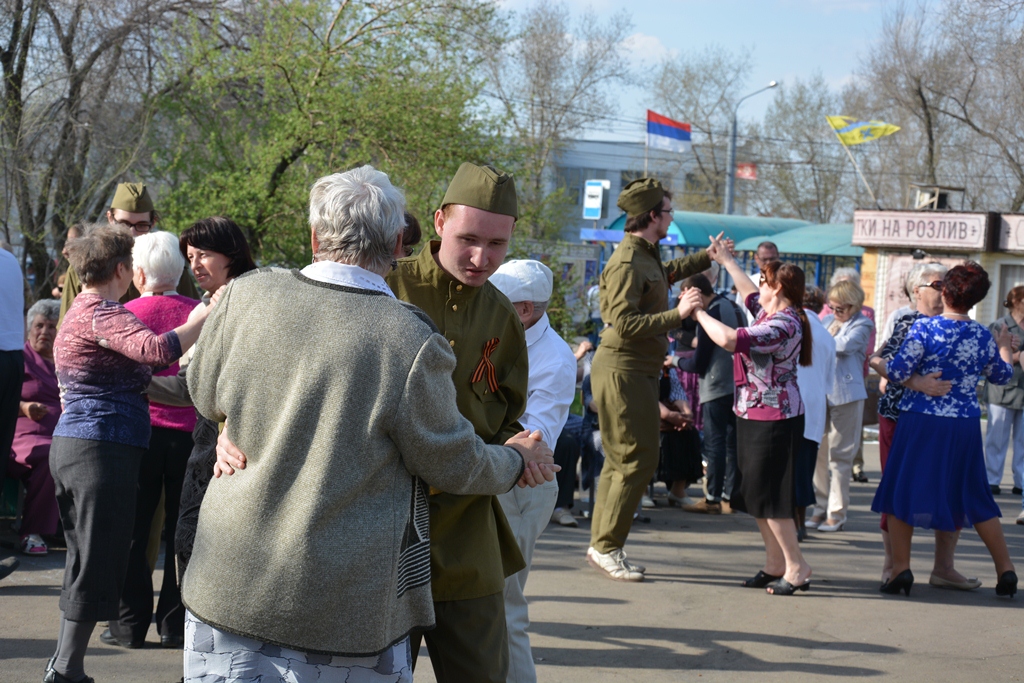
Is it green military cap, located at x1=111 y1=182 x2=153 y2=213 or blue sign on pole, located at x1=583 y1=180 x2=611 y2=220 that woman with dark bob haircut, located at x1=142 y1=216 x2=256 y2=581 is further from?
blue sign on pole, located at x1=583 y1=180 x2=611 y2=220

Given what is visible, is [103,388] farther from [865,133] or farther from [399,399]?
[865,133]

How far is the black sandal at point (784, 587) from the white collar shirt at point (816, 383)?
1355 mm

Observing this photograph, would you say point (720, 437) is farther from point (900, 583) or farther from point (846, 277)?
point (900, 583)

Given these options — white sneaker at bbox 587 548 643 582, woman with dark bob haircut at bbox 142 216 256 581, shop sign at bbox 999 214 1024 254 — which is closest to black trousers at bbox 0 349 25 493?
woman with dark bob haircut at bbox 142 216 256 581

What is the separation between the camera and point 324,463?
2.09 m

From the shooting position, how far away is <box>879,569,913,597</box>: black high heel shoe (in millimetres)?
5797

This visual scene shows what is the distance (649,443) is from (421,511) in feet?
12.2

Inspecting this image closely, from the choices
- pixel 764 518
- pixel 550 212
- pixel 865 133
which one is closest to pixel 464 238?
pixel 764 518

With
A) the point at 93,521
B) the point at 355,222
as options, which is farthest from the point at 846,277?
the point at 355,222

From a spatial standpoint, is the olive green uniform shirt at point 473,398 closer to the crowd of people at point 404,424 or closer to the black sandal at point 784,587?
the crowd of people at point 404,424

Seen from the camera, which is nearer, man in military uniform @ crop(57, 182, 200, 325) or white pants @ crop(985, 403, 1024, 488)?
man in military uniform @ crop(57, 182, 200, 325)

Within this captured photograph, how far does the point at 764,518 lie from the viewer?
5.68 m

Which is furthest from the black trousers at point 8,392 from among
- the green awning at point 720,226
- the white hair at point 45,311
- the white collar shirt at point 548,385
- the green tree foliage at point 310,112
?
the green awning at point 720,226

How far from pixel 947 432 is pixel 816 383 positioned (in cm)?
138
